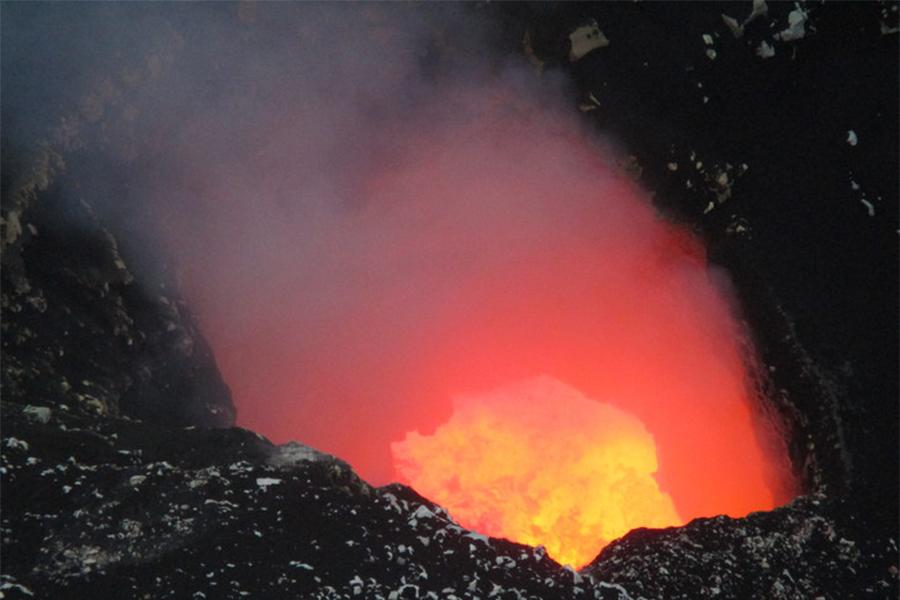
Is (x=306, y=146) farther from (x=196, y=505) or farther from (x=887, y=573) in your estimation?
(x=887, y=573)

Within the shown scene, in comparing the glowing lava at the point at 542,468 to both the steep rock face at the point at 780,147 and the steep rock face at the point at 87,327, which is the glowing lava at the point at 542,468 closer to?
the steep rock face at the point at 780,147

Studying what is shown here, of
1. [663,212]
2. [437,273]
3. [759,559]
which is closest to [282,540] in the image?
[759,559]

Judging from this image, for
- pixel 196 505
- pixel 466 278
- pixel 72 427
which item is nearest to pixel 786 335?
pixel 466 278

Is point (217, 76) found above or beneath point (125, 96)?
above

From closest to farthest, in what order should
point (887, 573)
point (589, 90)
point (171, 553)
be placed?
point (171, 553) → point (887, 573) → point (589, 90)

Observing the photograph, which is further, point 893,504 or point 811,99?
point 811,99

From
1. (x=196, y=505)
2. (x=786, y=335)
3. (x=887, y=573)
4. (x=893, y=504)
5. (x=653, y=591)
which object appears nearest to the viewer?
(x=196, y=505)

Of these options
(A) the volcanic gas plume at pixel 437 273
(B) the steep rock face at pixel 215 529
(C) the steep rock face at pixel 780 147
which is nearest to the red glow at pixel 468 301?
(A) the volcanic gas plume at pixel 437 273
